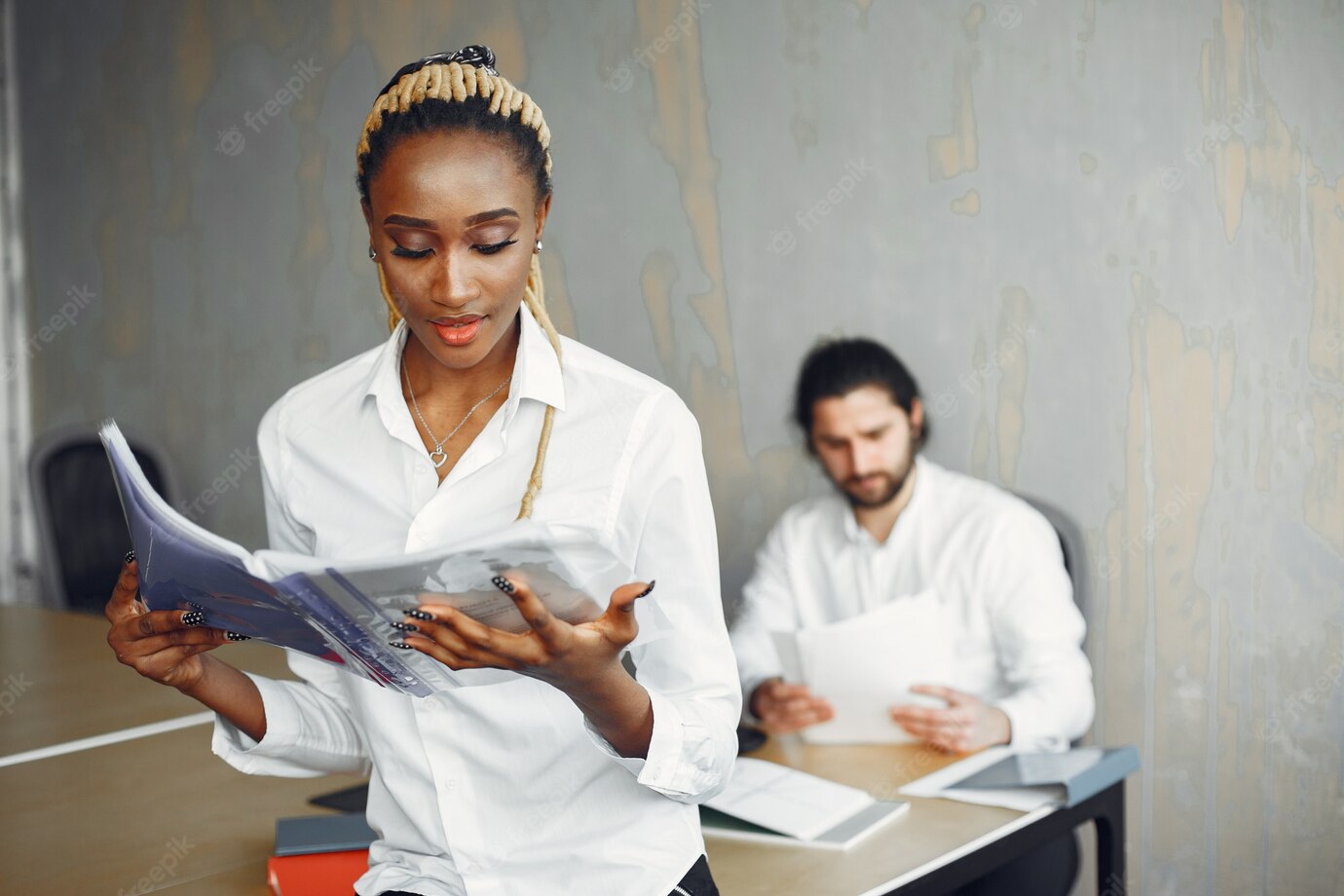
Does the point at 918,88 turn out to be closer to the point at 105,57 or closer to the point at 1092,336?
the point at 1092,336

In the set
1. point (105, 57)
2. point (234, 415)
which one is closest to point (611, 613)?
point (234, 415)

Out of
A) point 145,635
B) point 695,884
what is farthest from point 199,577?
point 695,884

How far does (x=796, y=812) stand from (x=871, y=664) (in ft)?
1.45

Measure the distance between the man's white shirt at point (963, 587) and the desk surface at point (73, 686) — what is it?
3.32 ft

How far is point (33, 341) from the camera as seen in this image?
16.4ft

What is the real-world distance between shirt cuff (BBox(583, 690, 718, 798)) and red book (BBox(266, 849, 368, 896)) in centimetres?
49

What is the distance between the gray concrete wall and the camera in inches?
94.3

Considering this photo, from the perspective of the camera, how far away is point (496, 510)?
1.08 metres
